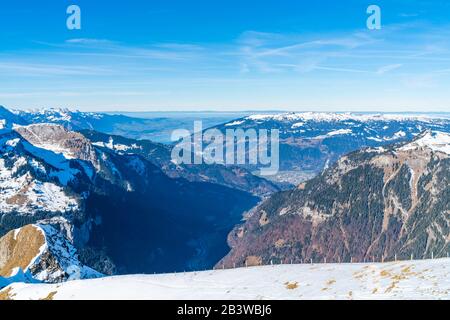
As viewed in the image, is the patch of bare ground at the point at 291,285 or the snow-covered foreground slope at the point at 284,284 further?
the patch of bare ground at the point at 291,285

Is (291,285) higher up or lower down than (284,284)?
higher up

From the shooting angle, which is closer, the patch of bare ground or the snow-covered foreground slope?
the snow-covered foreground slope

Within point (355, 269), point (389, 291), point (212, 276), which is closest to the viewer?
point (389, 291)

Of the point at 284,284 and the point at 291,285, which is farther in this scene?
the point at 284,284
